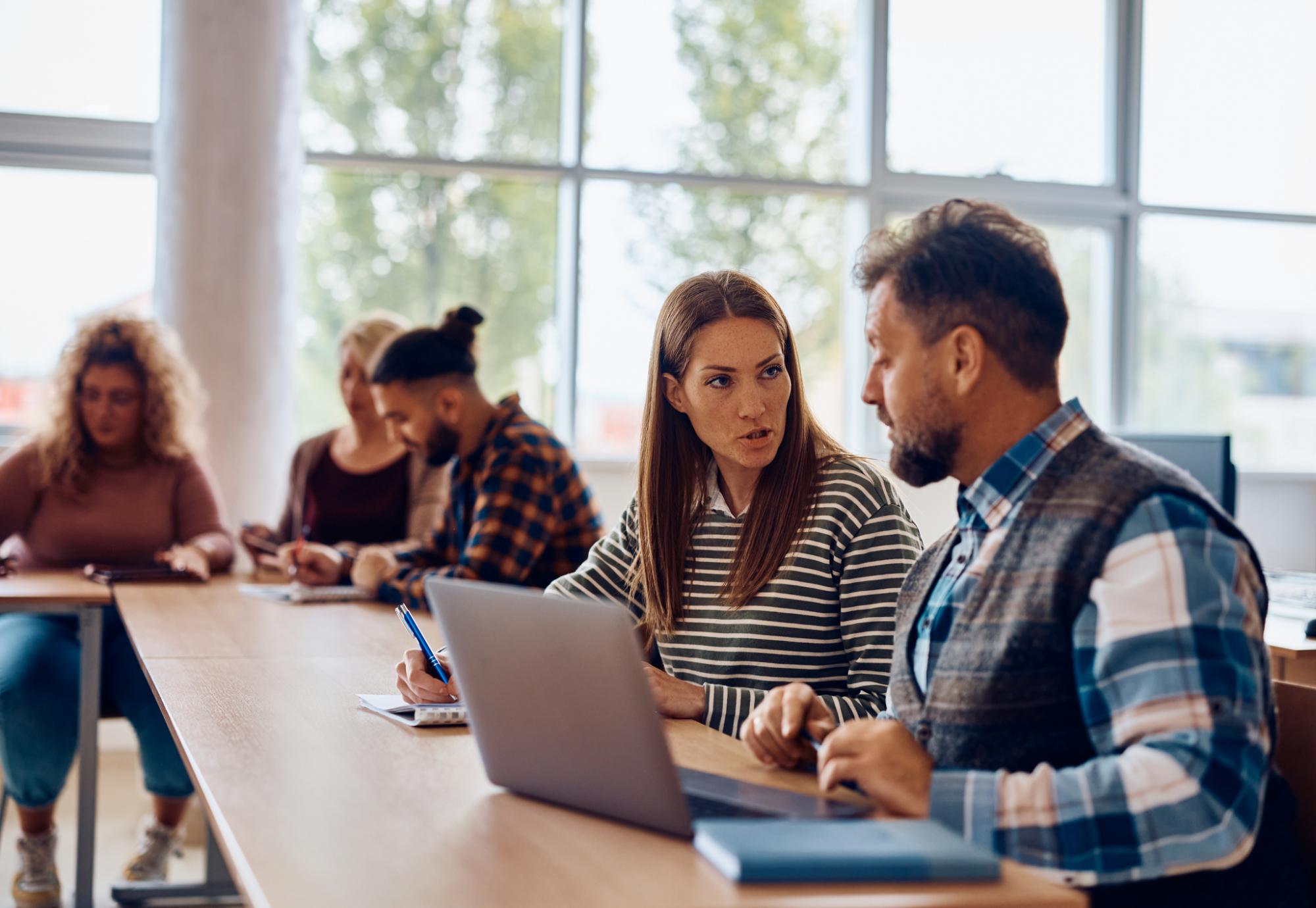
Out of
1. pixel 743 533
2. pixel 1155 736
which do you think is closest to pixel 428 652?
pixel 743 533

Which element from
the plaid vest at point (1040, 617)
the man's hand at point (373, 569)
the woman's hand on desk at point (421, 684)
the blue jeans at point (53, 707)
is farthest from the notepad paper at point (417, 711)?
the blue jeans at point (53, 707)

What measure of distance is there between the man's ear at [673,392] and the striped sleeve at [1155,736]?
859mm

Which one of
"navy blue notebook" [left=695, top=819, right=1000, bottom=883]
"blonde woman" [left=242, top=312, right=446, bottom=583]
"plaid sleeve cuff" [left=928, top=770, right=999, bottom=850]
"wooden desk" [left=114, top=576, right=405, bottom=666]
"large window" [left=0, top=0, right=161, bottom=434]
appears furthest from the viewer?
"large window" [left=0, top=0, right=161, bottom=434]

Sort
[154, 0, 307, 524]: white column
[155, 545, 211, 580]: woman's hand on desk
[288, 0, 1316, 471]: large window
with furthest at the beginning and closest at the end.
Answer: [288, 0, 1316, 471]: large window, [154, 0, 307, 524]: white column, [155, 545, 211, 580]: woman's hand on desk

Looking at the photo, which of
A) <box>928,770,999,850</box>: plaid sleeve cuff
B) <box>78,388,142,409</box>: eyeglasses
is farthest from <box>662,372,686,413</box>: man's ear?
<box>78,388,142,409</box>: eyeglasses

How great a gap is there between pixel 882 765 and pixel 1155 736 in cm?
22

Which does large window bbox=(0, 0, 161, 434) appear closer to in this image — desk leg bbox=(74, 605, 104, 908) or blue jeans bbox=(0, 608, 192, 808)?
blue jeans bbox=(0, 608, 192, 808)

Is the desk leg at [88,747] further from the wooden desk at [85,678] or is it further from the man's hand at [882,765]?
the man's hand at [882,765]

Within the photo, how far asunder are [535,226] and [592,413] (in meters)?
0.75

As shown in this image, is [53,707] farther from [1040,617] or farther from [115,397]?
[1040,617]

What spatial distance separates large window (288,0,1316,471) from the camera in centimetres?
496

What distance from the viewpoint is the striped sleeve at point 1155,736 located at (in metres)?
0.99

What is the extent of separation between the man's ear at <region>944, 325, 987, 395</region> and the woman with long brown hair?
19.4 inches

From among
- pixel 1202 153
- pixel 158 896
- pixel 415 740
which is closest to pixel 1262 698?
pixel 415 740
